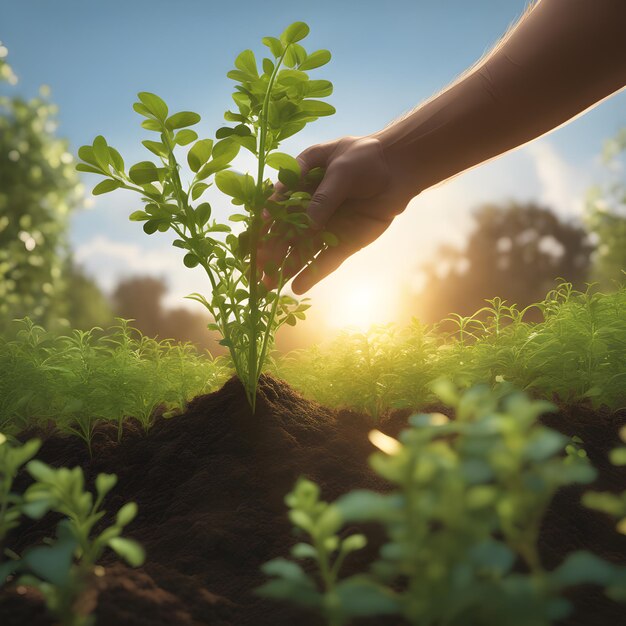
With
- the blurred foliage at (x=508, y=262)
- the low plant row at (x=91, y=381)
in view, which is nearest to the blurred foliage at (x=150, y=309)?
the blurred foliage at (x=508, y=262)

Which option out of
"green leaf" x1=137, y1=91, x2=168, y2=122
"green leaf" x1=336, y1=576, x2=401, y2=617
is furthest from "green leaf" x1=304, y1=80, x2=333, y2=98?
"green leaf" x1=336, y1=576, x2=401, y2=617

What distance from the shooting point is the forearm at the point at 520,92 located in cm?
251

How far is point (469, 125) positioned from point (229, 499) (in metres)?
2.13

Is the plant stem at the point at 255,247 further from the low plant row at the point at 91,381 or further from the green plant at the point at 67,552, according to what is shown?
the green plant at the point at 67,552

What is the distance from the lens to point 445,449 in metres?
0.81

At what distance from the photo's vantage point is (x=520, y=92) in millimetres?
2703

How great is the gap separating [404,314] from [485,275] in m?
21.6

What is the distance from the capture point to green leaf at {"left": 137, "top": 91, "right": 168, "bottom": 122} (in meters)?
2.00

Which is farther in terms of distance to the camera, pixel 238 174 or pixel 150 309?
pixel 150 309

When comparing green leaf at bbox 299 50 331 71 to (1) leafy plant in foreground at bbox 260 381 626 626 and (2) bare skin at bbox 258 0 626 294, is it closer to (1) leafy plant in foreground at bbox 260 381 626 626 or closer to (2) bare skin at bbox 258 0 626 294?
(2) bare skin at bbox 258 0 626 294

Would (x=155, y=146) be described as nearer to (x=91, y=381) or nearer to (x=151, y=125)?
(x=151, y=125)

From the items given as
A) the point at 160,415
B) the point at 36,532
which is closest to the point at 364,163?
the point at 160,415

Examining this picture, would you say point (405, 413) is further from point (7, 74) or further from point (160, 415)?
point (7, 74)

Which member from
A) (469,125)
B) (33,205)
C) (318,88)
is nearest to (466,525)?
(318,88)
